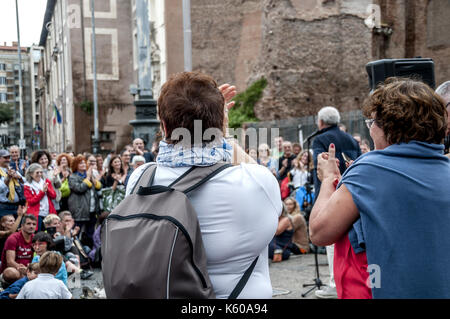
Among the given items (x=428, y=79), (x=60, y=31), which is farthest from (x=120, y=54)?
(x=428, y=79)

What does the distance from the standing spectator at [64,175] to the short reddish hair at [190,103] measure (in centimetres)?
704

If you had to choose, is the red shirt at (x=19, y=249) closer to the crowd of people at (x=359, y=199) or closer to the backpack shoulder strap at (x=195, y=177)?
the crowd of people at (x=359, y=199)

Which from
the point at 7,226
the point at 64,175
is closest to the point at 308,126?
the point at 64,175

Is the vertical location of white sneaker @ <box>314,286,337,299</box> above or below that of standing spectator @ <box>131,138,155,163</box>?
below

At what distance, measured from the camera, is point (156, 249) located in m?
1.73

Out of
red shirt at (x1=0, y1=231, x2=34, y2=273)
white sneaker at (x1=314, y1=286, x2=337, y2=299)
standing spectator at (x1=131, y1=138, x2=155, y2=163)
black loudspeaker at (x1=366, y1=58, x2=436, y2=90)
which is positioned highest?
black loudspeaker at (x1=366, y1=58, x2=436, y2=90)

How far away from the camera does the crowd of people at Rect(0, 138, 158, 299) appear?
655 cm

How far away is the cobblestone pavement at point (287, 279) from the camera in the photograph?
6035 millimetres

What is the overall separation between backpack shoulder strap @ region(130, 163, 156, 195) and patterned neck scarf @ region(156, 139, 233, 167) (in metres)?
0.05

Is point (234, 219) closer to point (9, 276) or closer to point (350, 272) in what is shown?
point (350, 272)

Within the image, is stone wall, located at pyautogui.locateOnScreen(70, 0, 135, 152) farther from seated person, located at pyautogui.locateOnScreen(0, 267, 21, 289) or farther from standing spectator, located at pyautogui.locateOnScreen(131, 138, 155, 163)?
seated person, located at pyautogui.locateOnScreen(0, 267, 21, 289)

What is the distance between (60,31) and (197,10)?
12.9m

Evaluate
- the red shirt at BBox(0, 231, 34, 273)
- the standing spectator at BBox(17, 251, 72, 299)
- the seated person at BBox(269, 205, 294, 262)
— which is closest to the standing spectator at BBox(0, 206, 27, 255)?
the red shirt at BBox(0, 231, 34, 273)

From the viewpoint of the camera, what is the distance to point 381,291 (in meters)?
2.10
